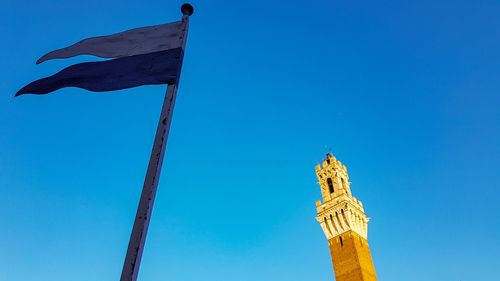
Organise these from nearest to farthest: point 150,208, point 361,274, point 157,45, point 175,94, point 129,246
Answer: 1. point 129,246
2. point 150,208
3. point 175,94
4. point 157,45
5. point 361,274

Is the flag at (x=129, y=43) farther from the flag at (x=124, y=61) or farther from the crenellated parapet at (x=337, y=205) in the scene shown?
the crenellated parapet at (x=337, y=205)

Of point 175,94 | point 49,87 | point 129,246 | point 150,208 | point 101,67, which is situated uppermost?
point 101,67

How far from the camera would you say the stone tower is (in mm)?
36344

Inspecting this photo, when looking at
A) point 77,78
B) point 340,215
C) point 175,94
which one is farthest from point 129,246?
point 340,215

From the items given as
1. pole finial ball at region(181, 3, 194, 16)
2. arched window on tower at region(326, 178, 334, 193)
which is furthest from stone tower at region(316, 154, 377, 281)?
pole finial ball at region(181, 3, 194, 16)

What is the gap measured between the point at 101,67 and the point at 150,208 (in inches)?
126

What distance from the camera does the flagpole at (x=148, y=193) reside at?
164 inches

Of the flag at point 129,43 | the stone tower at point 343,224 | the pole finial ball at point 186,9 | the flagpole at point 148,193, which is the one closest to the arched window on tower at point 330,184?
the stone tower at point 343,224

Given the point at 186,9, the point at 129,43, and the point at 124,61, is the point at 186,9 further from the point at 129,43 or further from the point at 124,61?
the point at 124,61

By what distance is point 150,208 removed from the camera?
4.64 meters

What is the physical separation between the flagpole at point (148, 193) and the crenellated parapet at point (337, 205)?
36137 millimetres

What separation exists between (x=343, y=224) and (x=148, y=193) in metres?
37.2

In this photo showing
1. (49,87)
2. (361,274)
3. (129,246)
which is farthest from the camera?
(361,274)

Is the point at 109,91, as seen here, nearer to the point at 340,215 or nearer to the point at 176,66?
the point at 176,66
